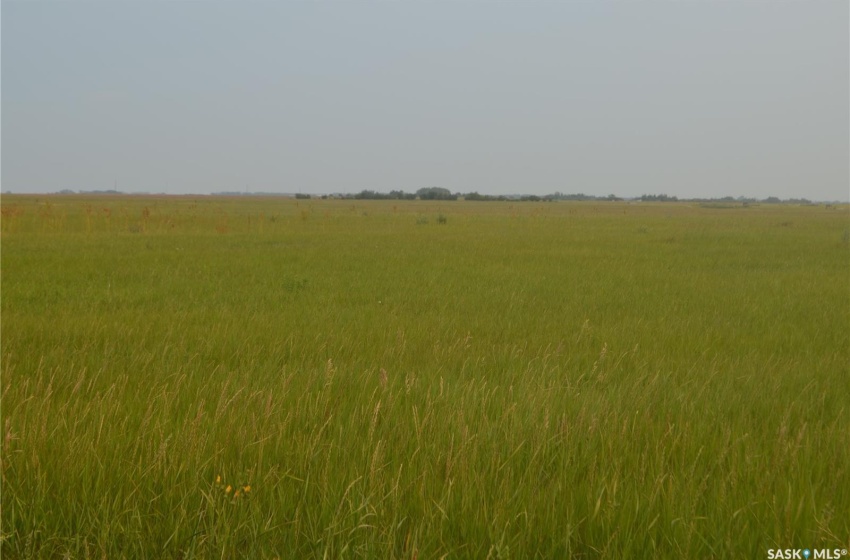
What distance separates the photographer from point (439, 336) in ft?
18.7

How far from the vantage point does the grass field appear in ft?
7.06

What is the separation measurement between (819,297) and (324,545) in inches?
366

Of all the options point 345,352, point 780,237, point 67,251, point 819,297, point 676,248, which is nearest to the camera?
point 345,352

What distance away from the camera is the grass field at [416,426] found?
7.06 feet

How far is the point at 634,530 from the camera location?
7.16 ft

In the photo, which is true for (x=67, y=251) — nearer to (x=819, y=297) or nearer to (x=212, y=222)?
(x=212, y=222)

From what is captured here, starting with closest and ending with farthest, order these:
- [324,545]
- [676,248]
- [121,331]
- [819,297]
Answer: [324,545]
[121,331]
[819,297]
[676,248]

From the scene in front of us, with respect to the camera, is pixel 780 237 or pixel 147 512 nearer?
pixel 147 512

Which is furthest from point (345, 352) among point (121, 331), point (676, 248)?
point (676, 248)

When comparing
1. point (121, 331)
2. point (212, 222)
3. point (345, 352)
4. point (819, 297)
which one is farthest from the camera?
point (212, 222)

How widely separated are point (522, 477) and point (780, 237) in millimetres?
22712

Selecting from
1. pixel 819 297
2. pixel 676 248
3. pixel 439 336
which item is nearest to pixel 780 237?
pixel 676 248

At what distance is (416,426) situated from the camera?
282cm

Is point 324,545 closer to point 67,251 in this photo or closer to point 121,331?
point 121,331
